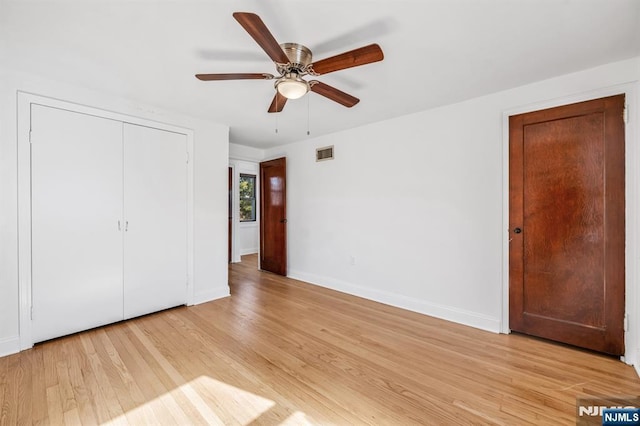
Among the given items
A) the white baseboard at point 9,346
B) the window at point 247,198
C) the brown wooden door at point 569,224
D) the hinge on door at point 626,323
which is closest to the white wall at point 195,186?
the white baseboard at point 9,346

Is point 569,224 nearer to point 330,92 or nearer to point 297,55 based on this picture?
point 330,92

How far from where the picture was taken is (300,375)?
200 cm

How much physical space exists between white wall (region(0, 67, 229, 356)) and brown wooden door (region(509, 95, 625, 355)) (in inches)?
137

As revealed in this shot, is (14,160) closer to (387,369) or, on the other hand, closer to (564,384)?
(387,369)

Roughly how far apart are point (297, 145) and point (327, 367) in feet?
11.8

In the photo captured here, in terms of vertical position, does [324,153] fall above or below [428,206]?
above

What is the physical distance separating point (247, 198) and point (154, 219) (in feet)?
13.4

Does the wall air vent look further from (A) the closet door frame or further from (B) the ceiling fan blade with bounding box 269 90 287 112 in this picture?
(A) the closet door frame

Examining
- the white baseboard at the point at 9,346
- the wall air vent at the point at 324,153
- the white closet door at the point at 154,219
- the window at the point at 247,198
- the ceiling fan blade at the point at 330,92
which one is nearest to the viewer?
the ceiling fan blade at the point at 330,92

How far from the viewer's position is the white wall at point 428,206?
2.71m

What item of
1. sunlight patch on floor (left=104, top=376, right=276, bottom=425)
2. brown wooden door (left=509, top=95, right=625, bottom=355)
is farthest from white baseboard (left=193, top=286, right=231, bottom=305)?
brown wooden door (left=509, top=95, right=625, bottom=355)

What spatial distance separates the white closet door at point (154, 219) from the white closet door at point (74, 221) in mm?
→ 105

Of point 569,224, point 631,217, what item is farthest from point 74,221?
point 631,217

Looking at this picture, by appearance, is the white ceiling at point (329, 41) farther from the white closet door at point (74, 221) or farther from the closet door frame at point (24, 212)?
the white closet door at point (74, 221)
